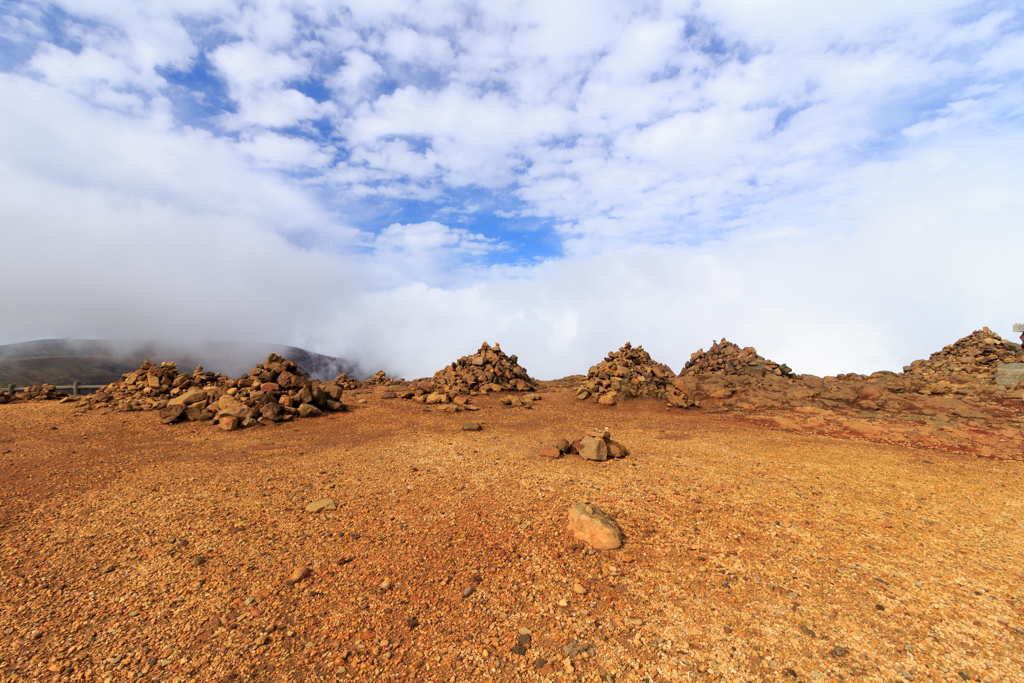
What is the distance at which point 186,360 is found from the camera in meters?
46.3

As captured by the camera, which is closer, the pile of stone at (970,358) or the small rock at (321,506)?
the small rock at (321,506)

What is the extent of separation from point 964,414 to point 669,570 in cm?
1480

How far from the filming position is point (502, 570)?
189 inches

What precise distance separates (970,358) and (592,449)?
1182 inches

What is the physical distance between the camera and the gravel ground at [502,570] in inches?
142

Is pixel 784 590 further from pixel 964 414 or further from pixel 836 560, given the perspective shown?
pixel 964 414

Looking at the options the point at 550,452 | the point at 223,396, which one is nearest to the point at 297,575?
the point at 550,452

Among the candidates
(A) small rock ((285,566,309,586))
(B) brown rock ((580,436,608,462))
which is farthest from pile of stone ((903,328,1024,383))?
(A) small rock ((285,566,309,586))

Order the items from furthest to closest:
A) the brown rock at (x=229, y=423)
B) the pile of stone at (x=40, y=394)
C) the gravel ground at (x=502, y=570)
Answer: the pile of stone at (x=40, y=394)
the brown rock at (x=229, y=423)
the gravel ground at (x=502, y=570)

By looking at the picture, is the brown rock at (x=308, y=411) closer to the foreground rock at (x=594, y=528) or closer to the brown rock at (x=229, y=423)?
the brown rock at (x=229, y=423)

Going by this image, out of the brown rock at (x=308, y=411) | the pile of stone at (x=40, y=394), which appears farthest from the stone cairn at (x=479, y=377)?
the pile of stone at (x=40, y=394)

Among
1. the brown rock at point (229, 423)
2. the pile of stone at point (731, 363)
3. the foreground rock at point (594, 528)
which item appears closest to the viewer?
the foreground rock at point (594, 528)

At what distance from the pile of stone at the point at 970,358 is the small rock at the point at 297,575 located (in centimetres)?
2930

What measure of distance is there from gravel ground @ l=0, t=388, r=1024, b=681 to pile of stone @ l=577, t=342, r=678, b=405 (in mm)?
8275
